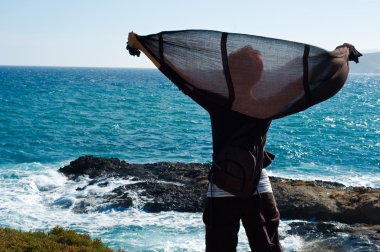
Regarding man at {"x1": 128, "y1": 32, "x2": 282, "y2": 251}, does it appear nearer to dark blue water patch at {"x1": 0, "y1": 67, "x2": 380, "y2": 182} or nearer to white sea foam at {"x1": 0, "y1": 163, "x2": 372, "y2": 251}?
white sea foam at {"x1": 0, "y1": 163, "x2": 372, "y2": 251}

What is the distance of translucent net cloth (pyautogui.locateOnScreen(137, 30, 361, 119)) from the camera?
3842 millimetres

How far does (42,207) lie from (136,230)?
4462mm

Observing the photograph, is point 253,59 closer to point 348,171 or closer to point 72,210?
point 72,210

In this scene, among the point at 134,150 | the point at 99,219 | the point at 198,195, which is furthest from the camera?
the point at 134,150

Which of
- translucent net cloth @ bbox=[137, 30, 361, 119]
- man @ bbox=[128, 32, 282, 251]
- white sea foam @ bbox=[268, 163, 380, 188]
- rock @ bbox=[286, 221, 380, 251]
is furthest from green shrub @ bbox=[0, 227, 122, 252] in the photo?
white sea foam @ bbox=[268, 163, 380, 188]

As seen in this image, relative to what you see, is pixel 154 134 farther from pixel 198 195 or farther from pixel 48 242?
pixel 48 242

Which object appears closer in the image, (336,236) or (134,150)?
(336,236)

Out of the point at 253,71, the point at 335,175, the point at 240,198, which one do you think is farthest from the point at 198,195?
the point at 253,71

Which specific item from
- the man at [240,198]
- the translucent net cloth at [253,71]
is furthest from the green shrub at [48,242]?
the translucent net cloth at [253,71]

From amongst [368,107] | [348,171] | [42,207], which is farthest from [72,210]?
[368,107]

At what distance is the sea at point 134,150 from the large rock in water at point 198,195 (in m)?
0.62

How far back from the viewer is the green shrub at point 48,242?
26.7 feet

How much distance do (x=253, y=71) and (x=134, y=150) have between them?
28.7 meters

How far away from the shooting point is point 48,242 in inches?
331
